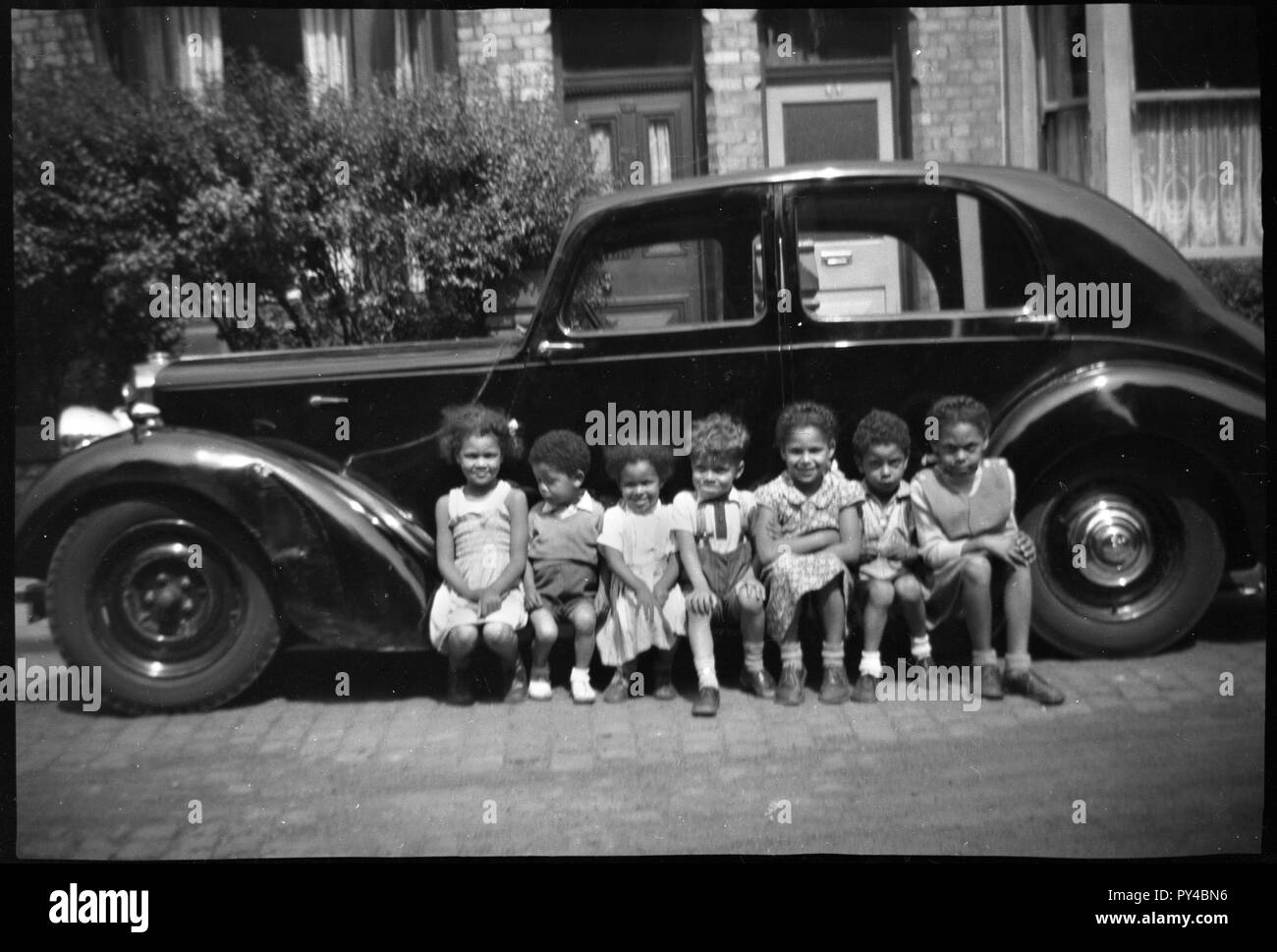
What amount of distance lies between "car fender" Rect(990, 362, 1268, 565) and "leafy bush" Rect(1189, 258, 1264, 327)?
1.20 ft

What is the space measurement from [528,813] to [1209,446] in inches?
93.4

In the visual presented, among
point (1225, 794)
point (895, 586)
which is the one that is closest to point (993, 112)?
point (895, 586)

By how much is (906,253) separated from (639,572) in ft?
4.35

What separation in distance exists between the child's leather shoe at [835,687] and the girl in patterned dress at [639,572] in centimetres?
48

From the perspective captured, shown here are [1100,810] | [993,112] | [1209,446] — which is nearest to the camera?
[1100,810]

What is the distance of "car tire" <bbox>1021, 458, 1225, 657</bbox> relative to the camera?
4.18 meters

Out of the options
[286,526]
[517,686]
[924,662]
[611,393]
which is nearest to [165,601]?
[286,526]

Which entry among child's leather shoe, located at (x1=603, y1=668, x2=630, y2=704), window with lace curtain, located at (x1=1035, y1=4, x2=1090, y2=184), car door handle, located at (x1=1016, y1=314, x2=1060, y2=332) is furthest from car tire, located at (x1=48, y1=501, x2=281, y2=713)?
window with lace curtain, located at (x1=1035, y1=4, x2=1090, y2=184)

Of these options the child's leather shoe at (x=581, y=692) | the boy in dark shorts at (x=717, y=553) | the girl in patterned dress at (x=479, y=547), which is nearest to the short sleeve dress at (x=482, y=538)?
the girl in patterned dress at (x=479, y=547)

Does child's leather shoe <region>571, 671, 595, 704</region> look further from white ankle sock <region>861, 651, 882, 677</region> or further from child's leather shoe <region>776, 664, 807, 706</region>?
white ankle sock <region>861, 651, 882, 677</region>

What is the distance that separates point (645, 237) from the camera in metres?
4.18

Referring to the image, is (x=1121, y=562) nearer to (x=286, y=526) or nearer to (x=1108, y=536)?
(x=1108, y=536)

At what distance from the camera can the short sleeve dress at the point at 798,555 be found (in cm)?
404
